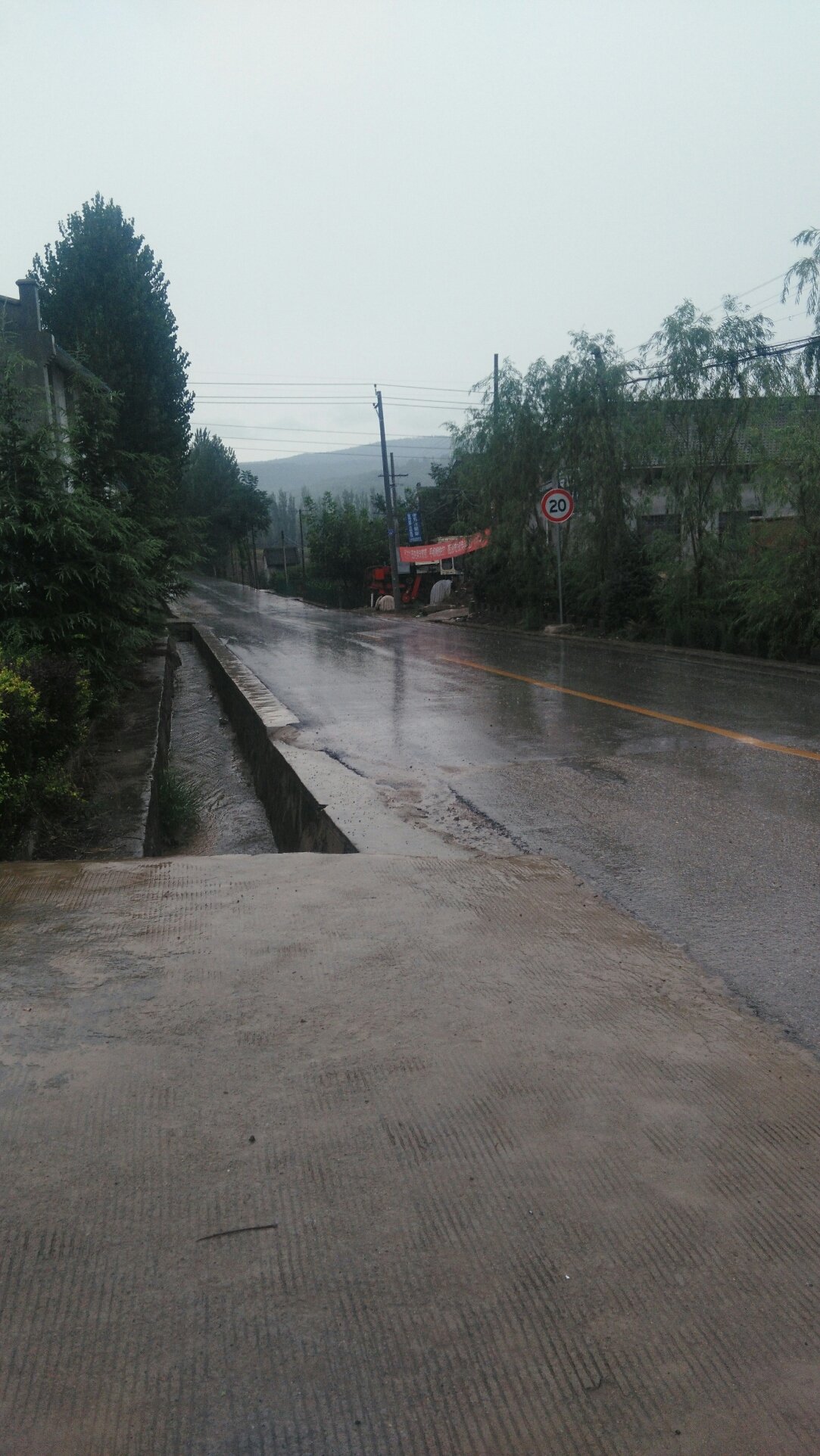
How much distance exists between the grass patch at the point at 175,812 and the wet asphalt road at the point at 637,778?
1.25 m

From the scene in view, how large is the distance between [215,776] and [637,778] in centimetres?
514

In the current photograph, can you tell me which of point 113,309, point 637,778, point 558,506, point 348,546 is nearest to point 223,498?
point 348,546

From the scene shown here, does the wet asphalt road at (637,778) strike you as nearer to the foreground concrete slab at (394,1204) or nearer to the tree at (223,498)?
the foreground concrete slab at (394,1204)

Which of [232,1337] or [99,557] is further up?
[99,557]

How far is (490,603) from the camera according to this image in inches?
1157

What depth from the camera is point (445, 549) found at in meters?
37.0

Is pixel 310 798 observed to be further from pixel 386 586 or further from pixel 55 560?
pixel 386 586

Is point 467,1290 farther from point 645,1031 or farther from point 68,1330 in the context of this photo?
point 645,1031

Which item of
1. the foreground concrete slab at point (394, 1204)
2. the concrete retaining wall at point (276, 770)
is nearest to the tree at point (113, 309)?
the concrete retaining wall at point (276, 770)

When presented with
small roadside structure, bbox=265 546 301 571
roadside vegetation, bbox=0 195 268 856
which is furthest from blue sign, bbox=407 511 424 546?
small roadside structure, bbox=265 546 301 571

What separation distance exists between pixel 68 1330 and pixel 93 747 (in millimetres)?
7021

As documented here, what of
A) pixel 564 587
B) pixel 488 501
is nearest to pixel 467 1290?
pixel 564 587

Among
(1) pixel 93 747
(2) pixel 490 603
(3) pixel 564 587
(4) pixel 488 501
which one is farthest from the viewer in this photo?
(2) pixel 490 603

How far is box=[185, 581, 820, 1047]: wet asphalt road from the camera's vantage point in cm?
464
